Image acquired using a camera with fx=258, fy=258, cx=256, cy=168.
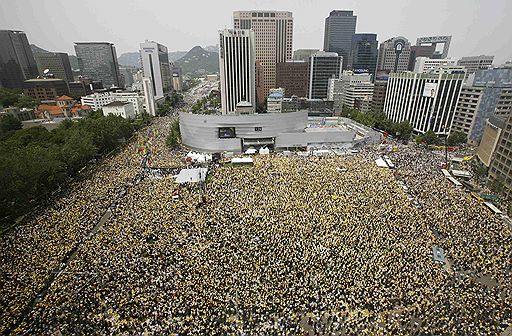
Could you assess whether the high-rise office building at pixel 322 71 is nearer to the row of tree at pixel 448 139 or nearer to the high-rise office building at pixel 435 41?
the row of tree at pixel 448 139

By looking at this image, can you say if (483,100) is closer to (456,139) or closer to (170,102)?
(456,139)

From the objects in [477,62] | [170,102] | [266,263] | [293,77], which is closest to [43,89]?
[170,102]

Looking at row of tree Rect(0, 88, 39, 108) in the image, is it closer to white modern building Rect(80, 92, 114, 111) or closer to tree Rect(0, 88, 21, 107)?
tree Rect(0, 88, 21, 107)

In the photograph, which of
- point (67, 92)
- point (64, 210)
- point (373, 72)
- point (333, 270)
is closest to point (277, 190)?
point (333, 270)

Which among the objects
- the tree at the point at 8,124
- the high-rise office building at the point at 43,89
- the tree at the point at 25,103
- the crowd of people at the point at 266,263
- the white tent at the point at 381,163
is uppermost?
the high-rise office building at the point at 43,89

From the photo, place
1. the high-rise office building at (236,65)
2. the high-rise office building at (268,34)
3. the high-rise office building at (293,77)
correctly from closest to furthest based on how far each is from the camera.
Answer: the high-rise office building at (236,65)
the high-rise office building at (293,77)
the high-rise office building at (268,34)

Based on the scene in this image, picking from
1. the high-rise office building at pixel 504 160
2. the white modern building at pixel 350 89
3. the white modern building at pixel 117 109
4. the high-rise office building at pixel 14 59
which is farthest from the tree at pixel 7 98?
the high-rise office building at pixel 504 160
